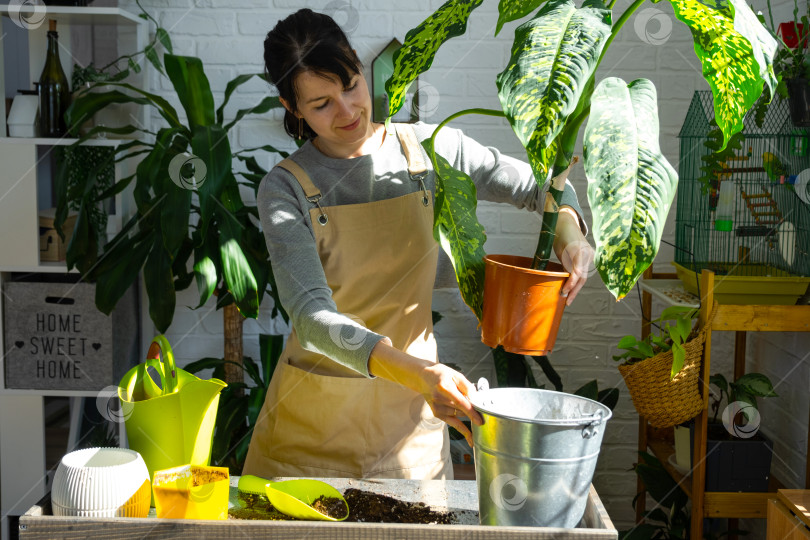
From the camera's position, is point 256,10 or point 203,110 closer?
point 203,110

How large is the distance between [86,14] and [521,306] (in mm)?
1898

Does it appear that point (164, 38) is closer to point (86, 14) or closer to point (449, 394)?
point (86, 14)

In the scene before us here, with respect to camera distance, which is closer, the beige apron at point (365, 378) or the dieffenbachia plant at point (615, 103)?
the dieffenbachia plant at point (615, 103)

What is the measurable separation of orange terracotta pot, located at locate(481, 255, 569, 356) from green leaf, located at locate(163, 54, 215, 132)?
4.20 ft

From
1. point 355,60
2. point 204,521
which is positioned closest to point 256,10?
point 355,60

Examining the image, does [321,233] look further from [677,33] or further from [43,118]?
[677,33]

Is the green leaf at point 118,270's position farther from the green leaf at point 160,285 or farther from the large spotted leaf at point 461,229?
the large spotted leaf at point 461,229

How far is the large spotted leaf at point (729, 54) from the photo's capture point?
1.02 metres

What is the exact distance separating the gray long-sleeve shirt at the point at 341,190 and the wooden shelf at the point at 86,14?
1.15 metres

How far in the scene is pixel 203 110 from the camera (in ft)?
7.54

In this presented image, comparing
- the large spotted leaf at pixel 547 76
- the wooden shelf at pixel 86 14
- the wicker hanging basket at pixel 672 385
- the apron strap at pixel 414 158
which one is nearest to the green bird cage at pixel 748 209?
the wicker hanging basket at pixel 672 385

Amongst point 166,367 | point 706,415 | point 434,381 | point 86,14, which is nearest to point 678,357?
point 706,415

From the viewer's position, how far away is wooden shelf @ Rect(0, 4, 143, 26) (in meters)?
2.45

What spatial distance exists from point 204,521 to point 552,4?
0.83 meters
